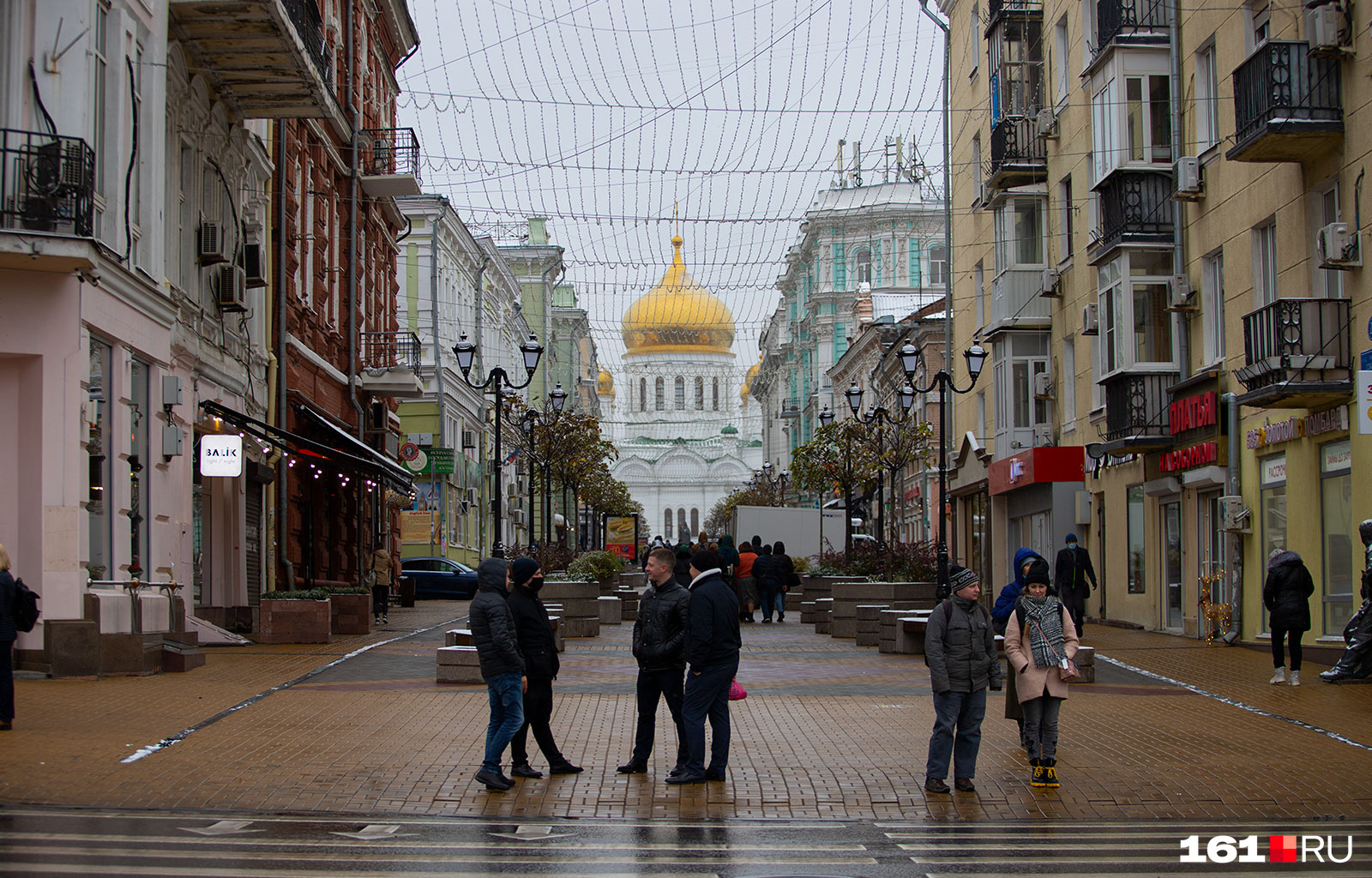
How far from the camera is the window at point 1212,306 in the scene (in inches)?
979

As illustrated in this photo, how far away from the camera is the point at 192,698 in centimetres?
1479

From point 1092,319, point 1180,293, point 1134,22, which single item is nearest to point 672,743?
point 1180,293

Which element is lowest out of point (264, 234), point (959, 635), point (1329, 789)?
point (1329, 789)

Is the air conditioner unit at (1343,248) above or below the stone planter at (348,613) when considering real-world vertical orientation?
above

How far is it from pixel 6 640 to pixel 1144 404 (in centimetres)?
1960

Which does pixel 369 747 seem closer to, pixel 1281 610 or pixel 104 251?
pixel 104 251

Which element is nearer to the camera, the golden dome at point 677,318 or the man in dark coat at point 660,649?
the man in dark coat at point 660,649

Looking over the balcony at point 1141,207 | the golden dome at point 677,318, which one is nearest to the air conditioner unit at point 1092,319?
the balcony at point 1141,207

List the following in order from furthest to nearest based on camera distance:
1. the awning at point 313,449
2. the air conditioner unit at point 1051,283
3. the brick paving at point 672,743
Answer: the air conditioner unit at point 1051,283 → the awning at point 313,449 → the brick paving at point 672,743

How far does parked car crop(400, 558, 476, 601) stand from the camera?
145 feet

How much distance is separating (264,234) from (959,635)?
59.1ft

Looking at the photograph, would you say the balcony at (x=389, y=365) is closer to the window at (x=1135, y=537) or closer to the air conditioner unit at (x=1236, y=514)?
the window at (x=1135, y=537)

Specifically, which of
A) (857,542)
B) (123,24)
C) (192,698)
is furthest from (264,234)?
(857,542)

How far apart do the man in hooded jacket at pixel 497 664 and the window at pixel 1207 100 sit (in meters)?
17.9
